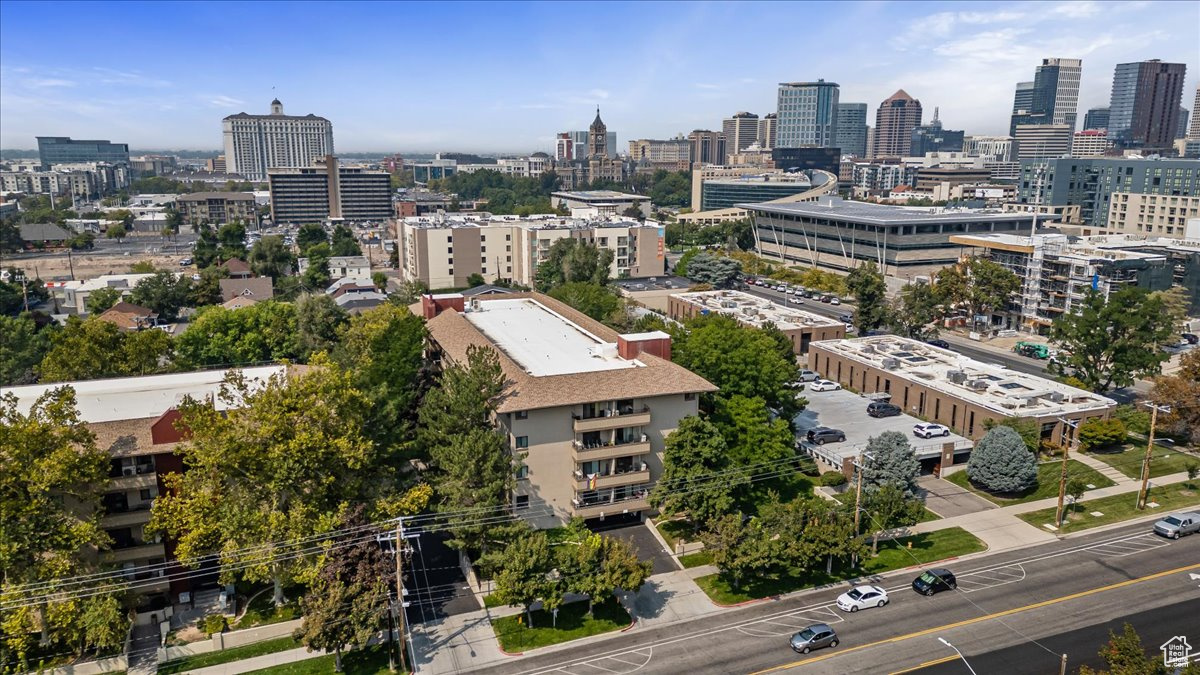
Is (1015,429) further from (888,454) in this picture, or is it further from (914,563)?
(914,563)

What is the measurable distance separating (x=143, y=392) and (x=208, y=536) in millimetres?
17838

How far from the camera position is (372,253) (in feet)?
651

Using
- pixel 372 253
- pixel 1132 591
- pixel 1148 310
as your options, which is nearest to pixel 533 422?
pixel 1132 591

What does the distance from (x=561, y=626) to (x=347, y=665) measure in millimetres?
10782

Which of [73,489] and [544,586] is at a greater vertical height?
[73,489]

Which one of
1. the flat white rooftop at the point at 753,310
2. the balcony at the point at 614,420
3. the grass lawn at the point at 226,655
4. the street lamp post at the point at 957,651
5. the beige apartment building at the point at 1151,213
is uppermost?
the beige apartment building at the point at 1151,213

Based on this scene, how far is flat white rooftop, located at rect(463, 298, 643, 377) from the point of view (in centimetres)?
5719

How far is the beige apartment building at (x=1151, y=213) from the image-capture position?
154500 mm

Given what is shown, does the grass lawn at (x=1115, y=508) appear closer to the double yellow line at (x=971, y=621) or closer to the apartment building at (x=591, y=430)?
the double yellow line at (x=971, y=621)

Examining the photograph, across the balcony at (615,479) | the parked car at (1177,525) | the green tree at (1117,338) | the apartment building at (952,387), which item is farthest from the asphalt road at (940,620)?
the green tree at (1117,338)

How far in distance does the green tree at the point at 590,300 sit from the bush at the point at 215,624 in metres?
53.1

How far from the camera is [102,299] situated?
368 feet

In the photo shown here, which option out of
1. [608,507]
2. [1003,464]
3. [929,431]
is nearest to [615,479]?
[608,507]

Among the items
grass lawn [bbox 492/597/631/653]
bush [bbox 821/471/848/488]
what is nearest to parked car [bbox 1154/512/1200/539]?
bush [bbox 821/471/848/488]
